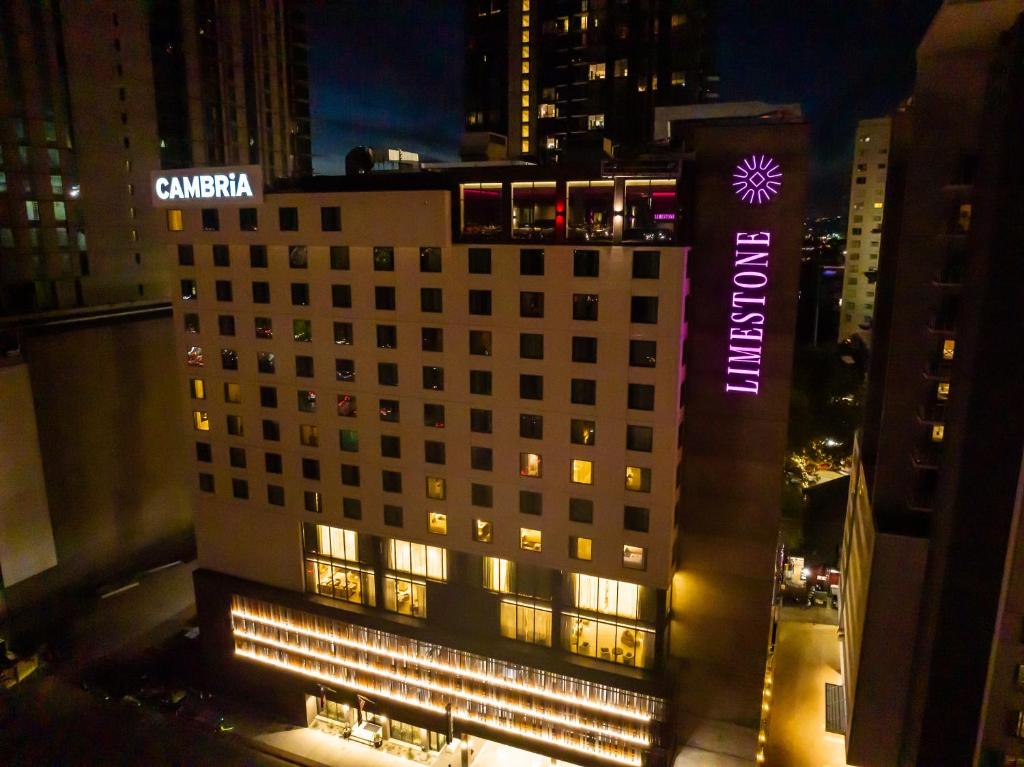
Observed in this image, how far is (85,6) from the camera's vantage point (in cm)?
4691

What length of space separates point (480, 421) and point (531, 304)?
5369mm

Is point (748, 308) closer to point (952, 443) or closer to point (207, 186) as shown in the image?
point (952, 443)

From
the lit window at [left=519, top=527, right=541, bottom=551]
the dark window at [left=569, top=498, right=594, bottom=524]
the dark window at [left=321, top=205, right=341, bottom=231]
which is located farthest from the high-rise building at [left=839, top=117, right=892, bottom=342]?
the dark window at [left=321, top=205, right=341, bottom=231]

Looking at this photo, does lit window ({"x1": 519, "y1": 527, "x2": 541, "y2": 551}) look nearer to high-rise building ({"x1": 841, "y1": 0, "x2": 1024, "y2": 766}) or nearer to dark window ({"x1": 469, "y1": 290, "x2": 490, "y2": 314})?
dark window ({"x1": 469, "y1": 290, "x2": 490, "y2": 314})

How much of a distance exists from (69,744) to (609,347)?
31.2m

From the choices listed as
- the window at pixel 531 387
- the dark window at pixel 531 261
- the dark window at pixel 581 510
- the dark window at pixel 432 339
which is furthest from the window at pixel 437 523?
the dark window at pixel 531 261

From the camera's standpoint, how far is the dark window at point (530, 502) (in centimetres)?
2881

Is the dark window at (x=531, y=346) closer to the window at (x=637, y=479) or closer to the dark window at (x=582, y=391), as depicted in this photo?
the dark window at (x=582, y=391)

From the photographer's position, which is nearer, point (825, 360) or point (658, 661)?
point (658, 661)

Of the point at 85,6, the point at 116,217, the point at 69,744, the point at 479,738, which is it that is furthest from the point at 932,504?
the point at 85,6

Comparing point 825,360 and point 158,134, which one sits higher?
point 158,134

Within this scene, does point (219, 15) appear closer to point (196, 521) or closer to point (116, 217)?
point (116, 217)

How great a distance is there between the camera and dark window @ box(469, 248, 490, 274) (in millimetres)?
27578

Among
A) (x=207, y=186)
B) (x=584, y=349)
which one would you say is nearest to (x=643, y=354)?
(x=584, y=349)
